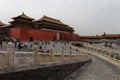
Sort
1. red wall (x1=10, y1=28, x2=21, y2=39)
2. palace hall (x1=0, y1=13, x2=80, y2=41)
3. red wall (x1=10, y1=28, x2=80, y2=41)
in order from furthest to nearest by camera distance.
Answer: palace hall (x1=0, y1=13, x2=80, y2=41), red wall (x1=10, y1=28, x2=80, y2=41), red wall (x1=10, y1=28, x2=21, y2=39)

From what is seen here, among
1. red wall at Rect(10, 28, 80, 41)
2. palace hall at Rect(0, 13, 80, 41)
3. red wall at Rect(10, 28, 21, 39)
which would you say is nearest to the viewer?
red wall at Rect(10, 28, 21, 39)

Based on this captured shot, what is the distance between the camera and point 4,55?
10336 mm

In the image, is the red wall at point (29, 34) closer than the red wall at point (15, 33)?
No

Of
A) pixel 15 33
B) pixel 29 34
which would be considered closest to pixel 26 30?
pixel 29 34

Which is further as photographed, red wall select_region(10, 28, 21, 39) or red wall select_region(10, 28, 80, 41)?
red wall select_region(10, 28, 80, 41)

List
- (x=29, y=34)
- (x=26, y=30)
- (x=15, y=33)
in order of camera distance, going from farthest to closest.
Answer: (x=26, y=30) < (x=29, y=34) < (x=15, y=33)

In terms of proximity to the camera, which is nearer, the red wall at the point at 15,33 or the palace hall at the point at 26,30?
the red wall at the point at 15,33

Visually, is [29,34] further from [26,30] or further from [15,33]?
[15,33]

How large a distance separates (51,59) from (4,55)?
4.62 meters

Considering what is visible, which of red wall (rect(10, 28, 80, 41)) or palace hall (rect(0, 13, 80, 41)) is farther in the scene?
palace hall (rect(0, 13, 80, 41))

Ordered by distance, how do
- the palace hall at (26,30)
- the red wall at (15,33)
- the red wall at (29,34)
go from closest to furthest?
the red wall at (15,33) → the red wall at (29,34) → the palace hall at (26,30)

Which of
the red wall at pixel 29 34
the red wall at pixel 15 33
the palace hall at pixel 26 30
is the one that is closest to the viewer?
the red wall at pixel 15 33

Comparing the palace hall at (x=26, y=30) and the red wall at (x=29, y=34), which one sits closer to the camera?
the red wall at (x=29, y=34)

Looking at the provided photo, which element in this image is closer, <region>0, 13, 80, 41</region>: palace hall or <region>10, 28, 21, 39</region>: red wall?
<region>10, 28, 21, 39</region>: red wall
